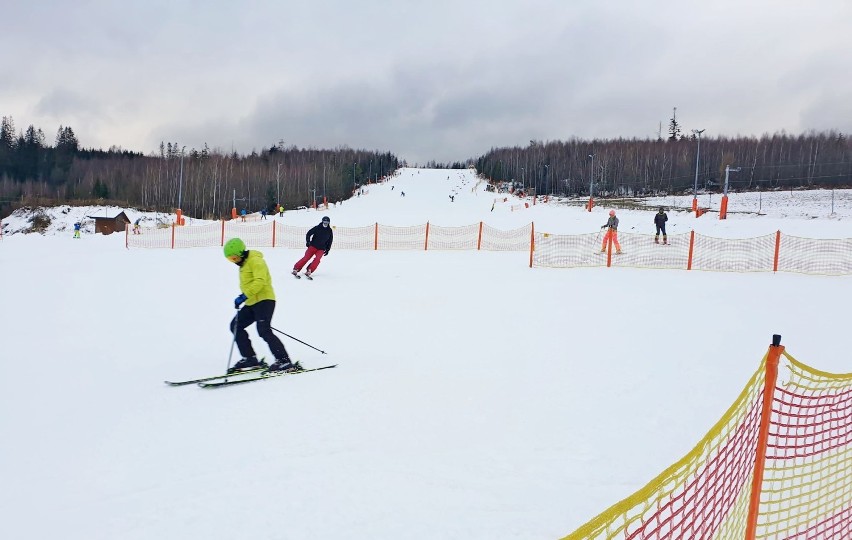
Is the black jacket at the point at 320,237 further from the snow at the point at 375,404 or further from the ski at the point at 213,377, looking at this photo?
the ski at the point at 213,377

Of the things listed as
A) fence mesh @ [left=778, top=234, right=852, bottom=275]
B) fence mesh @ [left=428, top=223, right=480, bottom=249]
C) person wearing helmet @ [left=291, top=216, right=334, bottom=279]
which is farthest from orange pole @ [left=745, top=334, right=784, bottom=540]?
fence mesh @ [left=428, top=223, right=480, bottom=249]

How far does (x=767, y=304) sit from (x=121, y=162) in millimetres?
120238

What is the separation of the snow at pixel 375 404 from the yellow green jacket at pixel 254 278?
100 centimetres

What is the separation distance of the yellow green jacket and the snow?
1001 millimetres

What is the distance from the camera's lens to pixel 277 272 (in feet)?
45.7

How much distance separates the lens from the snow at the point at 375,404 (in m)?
3.34

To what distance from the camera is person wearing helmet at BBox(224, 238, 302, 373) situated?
5.85m

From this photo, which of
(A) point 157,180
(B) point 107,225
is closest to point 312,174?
(A) point 157,180

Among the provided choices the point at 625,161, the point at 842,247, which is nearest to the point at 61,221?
the point at 842,247

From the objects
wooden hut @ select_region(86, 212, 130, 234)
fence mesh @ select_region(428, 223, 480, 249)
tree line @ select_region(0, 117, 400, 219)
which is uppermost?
tree line @ select_region(0, 117, 400, 219)

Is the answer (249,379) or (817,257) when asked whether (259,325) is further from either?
(817,257)

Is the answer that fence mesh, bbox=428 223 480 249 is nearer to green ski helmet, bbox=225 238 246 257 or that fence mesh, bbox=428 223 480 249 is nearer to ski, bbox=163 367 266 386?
ski, bbox=163 367 266 386

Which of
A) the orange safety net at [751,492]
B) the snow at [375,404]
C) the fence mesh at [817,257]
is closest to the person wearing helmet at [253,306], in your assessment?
the snow at [375,404]

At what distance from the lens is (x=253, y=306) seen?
5.98m
